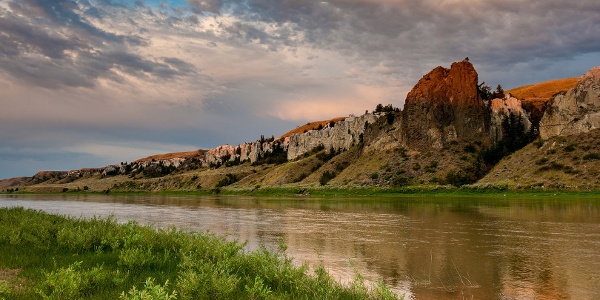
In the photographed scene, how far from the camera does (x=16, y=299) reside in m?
7.38

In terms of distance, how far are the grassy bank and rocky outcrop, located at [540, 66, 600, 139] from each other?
101m

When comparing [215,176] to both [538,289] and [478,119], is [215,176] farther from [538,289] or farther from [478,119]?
[538,289]

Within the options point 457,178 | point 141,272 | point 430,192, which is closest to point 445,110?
point 457,178

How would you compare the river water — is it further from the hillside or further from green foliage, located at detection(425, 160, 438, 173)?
green foliage, located at detection(425, 160, 438, 173)

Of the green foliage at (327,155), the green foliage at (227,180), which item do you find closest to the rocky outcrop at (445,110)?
the green foliage at (327,155)

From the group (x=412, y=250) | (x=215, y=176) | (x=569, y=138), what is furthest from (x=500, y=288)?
(x=215, y=176)

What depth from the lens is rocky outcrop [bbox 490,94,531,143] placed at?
390 feet

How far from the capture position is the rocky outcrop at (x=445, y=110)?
122m

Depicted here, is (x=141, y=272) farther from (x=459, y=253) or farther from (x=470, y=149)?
(x=470, y=149)

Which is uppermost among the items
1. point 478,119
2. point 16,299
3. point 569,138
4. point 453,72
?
point 453,72

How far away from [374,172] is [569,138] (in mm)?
46130

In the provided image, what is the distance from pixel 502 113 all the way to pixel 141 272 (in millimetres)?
129303

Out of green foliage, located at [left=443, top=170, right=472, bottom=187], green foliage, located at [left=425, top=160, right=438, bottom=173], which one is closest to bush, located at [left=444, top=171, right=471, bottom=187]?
green foliage, located at [left=443, top=170, right=472, bottom=187]

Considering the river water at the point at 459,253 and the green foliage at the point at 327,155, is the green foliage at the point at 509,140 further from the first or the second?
the river water at the point at 459,253
